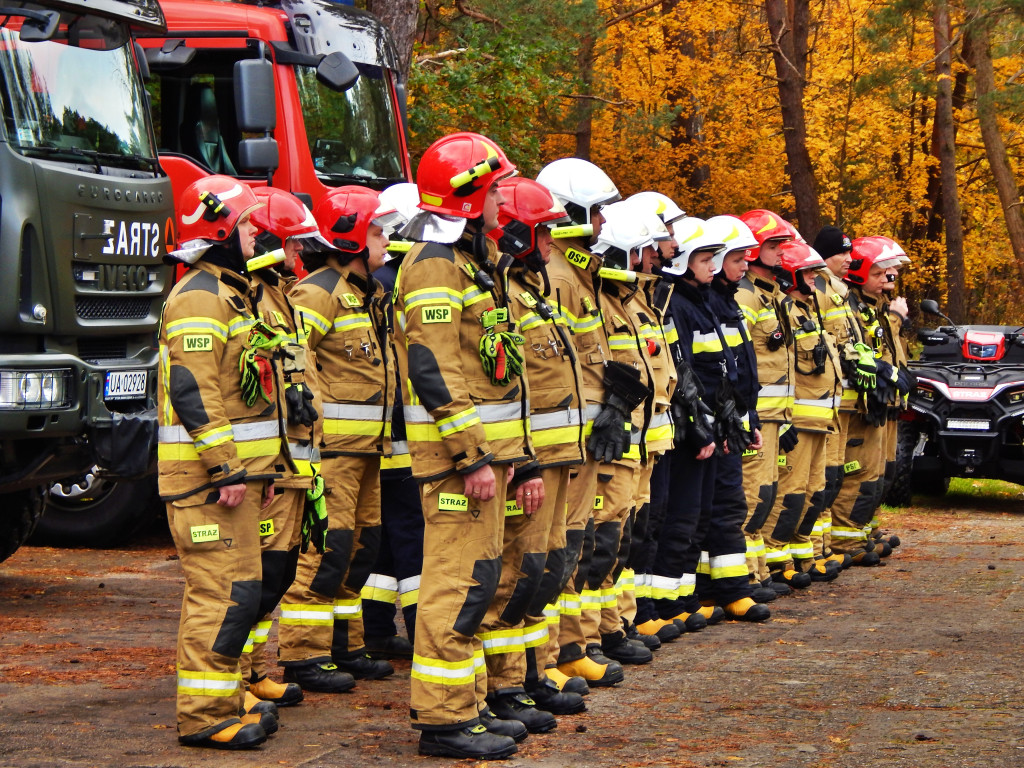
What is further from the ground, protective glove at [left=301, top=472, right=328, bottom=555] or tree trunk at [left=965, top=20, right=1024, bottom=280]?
tree trunk at [left=965, top=20, right=1024, bottom=280]

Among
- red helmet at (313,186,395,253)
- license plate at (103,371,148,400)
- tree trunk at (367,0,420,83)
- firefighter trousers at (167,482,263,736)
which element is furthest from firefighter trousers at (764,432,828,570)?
tree trunk at (367,0,420,83)

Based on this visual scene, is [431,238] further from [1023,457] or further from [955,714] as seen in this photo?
[1023,457]

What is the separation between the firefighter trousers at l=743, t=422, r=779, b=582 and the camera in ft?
30.7

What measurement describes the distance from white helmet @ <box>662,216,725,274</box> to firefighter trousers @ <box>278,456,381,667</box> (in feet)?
8.29

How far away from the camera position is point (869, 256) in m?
11.4

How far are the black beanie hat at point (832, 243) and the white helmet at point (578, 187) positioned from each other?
473 cm

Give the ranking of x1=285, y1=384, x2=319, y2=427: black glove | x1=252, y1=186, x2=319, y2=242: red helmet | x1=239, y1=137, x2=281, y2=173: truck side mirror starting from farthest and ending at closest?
1. x1=239, y1=137, x2=281, y2=173: truck side mirror
2. x1=252, y1=186, x2=319, y2=242: red helmet
3. x1=285, y1=384, x2=319, y2=427: black glove

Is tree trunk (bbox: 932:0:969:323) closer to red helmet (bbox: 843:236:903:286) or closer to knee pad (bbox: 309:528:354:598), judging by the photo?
red helmet (bbox: 843:236:903:286)

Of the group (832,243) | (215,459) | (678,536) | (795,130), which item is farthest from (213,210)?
(795,130)

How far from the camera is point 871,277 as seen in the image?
11531 millimetres

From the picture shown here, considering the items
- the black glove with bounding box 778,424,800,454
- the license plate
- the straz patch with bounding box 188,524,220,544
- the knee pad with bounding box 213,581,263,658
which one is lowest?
the knee pad with bounding box 213,581,263,658

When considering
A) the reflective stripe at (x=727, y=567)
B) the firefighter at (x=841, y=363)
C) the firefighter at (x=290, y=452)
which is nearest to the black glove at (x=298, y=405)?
the firefighter at (x=290, y=452)

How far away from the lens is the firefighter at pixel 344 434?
679cm

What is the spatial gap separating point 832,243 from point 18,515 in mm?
6485
